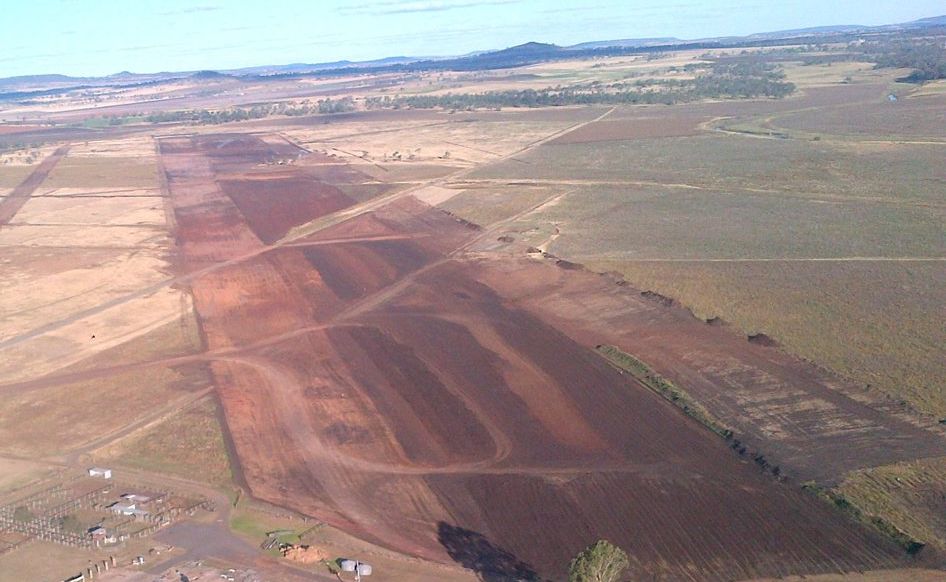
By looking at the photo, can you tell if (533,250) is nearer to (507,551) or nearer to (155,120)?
(507,551)

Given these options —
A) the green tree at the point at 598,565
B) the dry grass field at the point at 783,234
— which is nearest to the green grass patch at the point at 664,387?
the dry grass field at the point at 783,234

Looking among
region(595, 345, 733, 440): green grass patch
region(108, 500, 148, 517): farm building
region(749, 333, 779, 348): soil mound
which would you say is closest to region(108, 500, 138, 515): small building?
region(108, 500, 148, 517): farm building

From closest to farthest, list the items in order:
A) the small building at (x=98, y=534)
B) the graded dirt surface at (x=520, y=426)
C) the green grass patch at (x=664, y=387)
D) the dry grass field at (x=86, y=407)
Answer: the graded dirt surface at (x=520, y=426) → the small building at (x=98, y=534) → the green grass patch at (x=664, y=387) → the dry grass field at (x=86, y=407)

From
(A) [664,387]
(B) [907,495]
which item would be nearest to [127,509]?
(A) [664,387]

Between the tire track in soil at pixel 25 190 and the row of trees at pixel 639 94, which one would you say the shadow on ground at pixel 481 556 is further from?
the row of trees at pixel 639 94

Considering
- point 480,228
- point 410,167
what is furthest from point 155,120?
point 480,228

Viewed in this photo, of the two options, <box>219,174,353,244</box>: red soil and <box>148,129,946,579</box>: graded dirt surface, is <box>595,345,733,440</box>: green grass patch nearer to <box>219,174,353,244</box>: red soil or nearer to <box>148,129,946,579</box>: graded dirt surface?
<box>148,129,946,579</box>: graded dirt surface

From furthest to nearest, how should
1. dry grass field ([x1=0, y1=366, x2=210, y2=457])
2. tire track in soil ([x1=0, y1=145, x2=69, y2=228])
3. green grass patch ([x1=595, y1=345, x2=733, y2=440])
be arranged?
tire track in soil ([x1=0, y1=145, x2=69, y2=228]), dry grass field ([x1=0, y1=366, x2=210, y2=457]), green grass patch ([x1=595, y1=345, x2=733, y2=440])

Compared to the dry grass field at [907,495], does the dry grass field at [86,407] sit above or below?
above

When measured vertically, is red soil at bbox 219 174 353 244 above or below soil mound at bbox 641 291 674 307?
above
